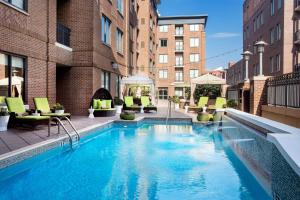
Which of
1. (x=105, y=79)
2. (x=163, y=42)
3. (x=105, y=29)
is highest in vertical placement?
(x=163, y=42)

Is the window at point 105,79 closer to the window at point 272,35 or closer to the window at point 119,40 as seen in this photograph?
the window at point 119,40

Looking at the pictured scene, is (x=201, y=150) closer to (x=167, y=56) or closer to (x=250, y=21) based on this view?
(x=250, y=21)

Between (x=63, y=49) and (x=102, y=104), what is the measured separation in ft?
11.8

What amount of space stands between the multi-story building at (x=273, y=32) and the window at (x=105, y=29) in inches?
596

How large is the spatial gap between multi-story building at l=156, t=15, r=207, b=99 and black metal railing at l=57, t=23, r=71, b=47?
34214 millimetres

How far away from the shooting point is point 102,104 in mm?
16906

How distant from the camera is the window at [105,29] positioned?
18.5 m

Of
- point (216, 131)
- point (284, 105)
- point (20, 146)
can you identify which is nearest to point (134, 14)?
point (216, 131)

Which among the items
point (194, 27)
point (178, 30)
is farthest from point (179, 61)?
point (194, 27)

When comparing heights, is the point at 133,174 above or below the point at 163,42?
below

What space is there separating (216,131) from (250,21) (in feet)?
99.1

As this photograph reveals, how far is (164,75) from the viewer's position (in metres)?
50.8

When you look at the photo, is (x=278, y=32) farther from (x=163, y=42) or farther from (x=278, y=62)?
(x=163, y=42)

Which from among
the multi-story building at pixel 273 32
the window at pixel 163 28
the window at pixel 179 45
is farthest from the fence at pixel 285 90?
the window at pixel 163 28
